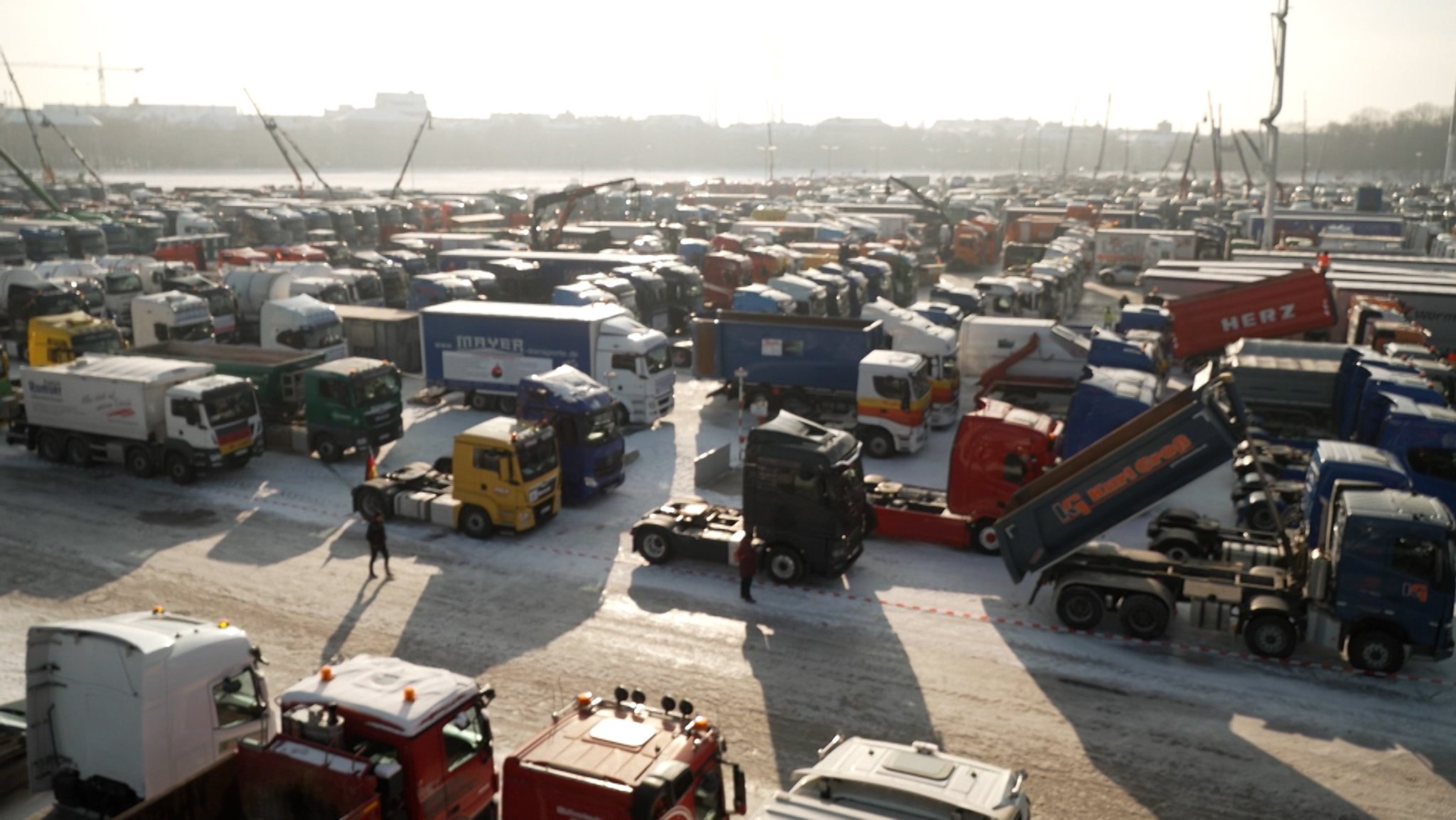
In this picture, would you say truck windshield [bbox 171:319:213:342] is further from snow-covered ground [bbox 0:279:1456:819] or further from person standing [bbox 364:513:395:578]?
person standing [bbox 364:513:395:578]

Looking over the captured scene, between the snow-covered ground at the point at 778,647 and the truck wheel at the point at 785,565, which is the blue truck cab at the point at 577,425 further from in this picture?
the truck wheel at the point at 785,565

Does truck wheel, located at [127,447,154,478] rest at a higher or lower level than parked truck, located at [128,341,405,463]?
lower

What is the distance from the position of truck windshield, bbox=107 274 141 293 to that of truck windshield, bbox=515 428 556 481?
30.1 meters

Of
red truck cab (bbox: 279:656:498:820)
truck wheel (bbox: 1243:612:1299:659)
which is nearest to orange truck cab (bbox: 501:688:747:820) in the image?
red truck cab (bbox: 279:656:498:820)

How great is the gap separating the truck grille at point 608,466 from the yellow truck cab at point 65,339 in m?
18.2

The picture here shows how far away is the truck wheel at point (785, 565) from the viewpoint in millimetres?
18016

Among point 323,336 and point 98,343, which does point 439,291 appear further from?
point 98,343

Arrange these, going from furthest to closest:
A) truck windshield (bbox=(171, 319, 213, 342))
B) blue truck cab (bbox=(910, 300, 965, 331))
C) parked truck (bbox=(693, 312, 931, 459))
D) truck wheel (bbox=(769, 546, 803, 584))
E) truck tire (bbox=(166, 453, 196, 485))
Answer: blue truck cab (bbox=(910, 300, 965, 331)) < truck windshield (bbox=(171, 319, 213, 342)) < parked truck (bbox=(693, 312, 931, 459)) < truck tire (bbox=(166, 453, 196, 485)) < truck wheel (bbox=(769, 546, 803, 584))

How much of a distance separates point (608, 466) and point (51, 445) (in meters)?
13.5

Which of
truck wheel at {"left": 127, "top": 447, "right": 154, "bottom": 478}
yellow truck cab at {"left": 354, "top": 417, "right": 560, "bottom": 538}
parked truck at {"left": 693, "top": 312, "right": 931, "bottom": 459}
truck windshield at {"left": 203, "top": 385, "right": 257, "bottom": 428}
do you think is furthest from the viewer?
parked truck at {"left": 693, "top": 312, "right": 931, "bottom": 459}

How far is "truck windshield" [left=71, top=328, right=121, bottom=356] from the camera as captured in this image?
30.7m

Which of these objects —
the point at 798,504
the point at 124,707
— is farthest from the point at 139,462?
the point at 798,504

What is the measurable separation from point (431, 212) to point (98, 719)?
257 feet

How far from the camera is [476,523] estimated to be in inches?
803
